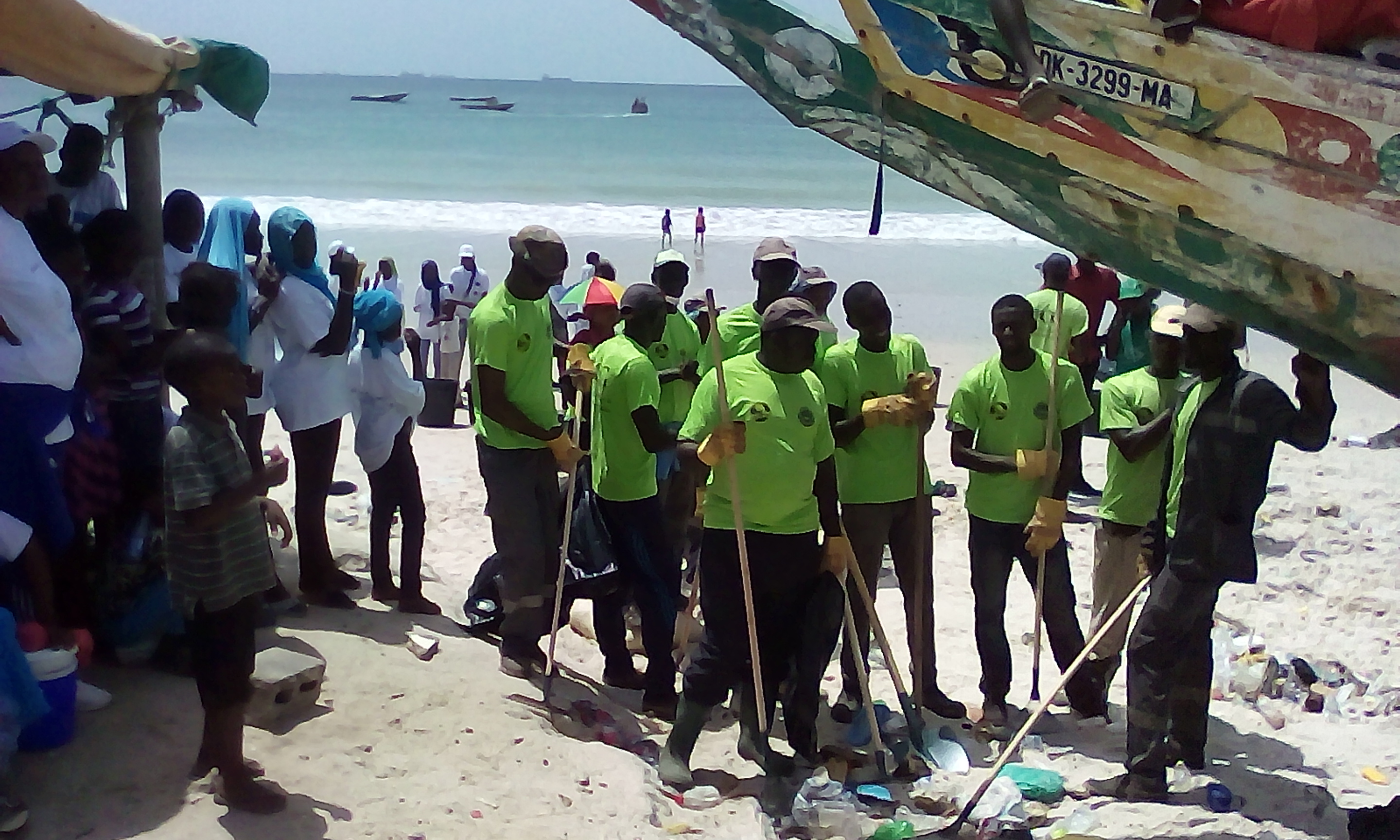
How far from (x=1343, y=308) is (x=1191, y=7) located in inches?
39.1

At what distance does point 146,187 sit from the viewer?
5531 mm

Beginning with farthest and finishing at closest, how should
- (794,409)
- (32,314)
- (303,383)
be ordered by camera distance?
(303,383) → (794,409) → (32,314)

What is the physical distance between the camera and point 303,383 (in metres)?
Answer: 6.20

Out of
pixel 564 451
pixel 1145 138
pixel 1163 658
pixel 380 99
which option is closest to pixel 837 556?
pixel 1163 658

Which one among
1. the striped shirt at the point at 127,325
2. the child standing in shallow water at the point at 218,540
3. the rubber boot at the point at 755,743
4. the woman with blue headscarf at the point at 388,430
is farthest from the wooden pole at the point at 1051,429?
the striped shirt at the point at 127,325

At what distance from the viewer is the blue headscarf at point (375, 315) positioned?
6512 mm

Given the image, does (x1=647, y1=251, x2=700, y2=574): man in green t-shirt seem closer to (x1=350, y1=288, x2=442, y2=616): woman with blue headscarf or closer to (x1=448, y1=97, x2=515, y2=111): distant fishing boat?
(x1=350, y1=288, x2=442, y2=616): woman with blue headscarf

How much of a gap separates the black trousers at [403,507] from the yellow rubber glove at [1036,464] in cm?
308

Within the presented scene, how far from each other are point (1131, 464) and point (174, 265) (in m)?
4.55

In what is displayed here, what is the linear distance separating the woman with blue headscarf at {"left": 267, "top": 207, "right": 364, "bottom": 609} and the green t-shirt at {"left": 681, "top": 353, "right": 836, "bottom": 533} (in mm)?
2206

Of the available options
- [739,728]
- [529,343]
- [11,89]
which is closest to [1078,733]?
[739,728]

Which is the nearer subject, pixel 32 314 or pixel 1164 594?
pixel 32 314

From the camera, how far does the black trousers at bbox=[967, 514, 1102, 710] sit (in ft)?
19.1

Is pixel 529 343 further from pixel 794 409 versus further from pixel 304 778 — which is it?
pixel 304 778
